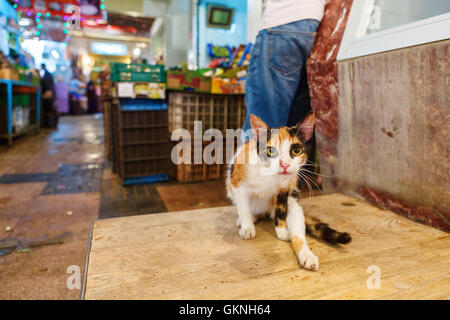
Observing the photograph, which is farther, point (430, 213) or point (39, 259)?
point (39, 259)

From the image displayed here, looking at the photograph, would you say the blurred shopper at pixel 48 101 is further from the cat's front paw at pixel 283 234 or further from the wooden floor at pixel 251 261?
the cat's front paw at pixel 283 234

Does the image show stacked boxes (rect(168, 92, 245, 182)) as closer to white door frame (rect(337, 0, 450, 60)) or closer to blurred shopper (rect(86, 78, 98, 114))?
white door frame (rect(337, 0, 450, 60))

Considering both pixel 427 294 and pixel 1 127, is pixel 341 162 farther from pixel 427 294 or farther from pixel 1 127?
pixel 1 127

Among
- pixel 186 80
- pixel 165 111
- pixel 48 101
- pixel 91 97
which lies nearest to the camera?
pixel 186 80

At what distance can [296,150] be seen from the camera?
106 centimetres

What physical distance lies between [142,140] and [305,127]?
8.68 feet

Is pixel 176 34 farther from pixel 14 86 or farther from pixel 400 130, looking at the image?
pixel 400 130

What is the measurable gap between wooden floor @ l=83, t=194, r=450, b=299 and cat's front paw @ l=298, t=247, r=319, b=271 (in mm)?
20

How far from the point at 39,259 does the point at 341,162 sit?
204cm

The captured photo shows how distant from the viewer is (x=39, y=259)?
6.18 feet

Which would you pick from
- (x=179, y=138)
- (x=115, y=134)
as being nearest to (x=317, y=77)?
(x=179, y=138)

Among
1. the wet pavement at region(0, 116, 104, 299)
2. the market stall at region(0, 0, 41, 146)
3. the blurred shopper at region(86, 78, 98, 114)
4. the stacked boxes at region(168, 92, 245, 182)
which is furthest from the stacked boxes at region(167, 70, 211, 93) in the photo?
the blurred shopper at region(86, 78, 98, 114)

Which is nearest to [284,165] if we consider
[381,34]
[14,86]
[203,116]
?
[381,34]

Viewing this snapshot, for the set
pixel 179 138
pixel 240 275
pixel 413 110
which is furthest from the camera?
pixel 179 138
